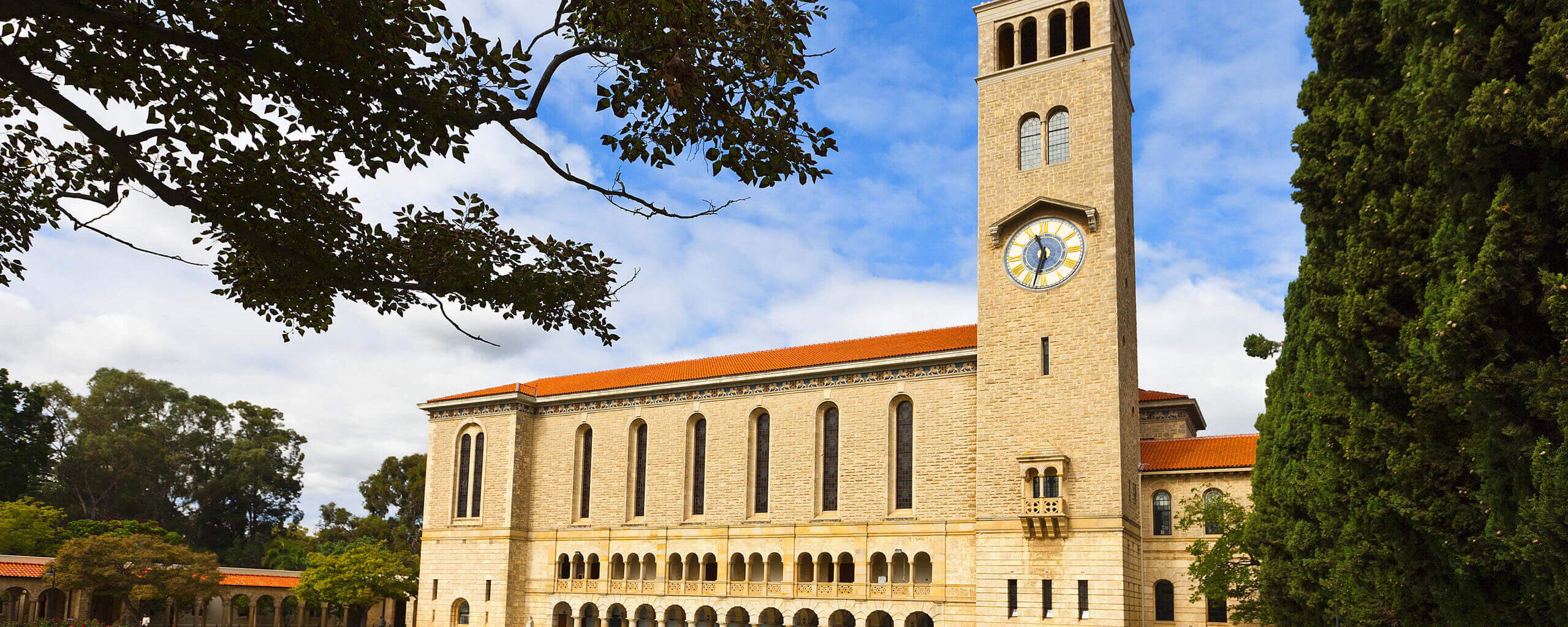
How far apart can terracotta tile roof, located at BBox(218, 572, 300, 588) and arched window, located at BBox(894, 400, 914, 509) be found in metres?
32.3

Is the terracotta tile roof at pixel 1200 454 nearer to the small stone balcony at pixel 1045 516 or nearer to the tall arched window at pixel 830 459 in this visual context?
the small stone balcony at pixel 1045 516

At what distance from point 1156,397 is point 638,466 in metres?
19.1

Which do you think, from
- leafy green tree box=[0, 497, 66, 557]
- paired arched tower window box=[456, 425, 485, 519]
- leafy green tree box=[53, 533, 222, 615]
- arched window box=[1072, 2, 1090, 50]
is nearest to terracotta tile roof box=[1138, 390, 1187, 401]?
arched window box=[1072, 2, 1090, 50]

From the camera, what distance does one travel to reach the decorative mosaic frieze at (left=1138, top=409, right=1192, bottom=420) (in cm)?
3688

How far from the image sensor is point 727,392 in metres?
39.5

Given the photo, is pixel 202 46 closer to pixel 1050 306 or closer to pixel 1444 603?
pixel 1444 603

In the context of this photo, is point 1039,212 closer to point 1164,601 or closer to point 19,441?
point 1164,601

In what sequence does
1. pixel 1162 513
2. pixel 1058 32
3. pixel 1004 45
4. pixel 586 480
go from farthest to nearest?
pixel 586 480, pixel 1004 45, pixel 1058 32, pixel 1162 513

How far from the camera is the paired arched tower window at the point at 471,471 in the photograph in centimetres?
4416

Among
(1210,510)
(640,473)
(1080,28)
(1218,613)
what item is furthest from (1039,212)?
(640,473)

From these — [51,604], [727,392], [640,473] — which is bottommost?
[51,604]

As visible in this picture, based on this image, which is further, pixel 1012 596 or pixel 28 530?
pixel 28 530

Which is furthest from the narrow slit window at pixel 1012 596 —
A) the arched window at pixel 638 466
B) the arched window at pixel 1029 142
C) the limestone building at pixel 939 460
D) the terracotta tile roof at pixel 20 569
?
the terracotta tile roof at pixel 20 569

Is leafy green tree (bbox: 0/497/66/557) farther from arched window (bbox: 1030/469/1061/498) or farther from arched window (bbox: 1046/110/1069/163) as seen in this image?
arched window (bbox: 1046/110/1069/163)
